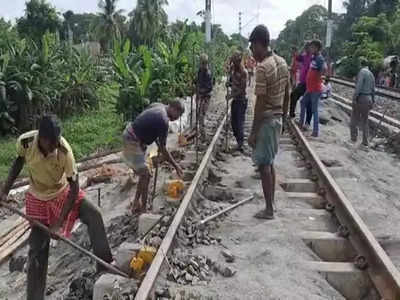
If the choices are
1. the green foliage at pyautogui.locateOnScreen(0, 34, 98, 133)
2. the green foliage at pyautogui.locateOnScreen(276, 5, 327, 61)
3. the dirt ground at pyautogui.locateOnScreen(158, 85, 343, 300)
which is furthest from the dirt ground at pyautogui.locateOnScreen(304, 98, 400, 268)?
the green foliage at pyautogui.locateOnScreen(276, 5, 327, 61)

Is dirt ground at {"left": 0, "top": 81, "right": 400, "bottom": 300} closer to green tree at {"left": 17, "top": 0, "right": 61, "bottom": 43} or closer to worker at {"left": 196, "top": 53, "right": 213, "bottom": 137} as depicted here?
worker at {"left": 196, "top": 53, "right": 213, "bottom": 137}

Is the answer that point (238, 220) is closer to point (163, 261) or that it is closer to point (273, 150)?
point (273, 150)

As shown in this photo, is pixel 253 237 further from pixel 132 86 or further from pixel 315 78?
pixel 132 86

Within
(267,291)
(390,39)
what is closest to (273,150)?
(267,291)

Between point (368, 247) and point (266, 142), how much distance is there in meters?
1.68

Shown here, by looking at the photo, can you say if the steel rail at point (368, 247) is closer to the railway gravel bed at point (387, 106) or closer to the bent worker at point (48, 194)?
the bent worker at point (48, 194)

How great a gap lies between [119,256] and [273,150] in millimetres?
2204

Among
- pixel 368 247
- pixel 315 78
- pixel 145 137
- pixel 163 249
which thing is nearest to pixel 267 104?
pixel 145 137

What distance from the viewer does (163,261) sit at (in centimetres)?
429

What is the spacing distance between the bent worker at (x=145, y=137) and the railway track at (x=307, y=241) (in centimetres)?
56

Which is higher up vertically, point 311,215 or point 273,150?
point 273,150

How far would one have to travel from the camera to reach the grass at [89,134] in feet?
38.7

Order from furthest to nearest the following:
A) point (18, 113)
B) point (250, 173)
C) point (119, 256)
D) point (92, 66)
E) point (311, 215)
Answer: point (92, 66) < point (18, 113) < point (250, 173) < point (311, 215) < point (119, 256)

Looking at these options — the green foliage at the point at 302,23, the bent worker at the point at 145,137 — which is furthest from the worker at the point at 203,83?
the green foliage at the point at 302,23
